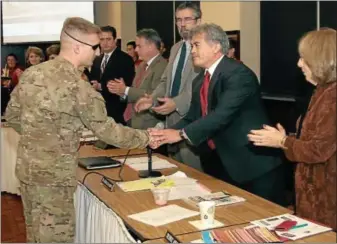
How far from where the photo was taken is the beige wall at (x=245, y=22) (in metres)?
5.88

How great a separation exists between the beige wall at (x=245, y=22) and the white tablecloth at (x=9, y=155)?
2.71 meters

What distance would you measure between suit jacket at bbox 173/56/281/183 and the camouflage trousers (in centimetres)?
78

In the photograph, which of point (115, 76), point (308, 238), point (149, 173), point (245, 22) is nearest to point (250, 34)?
point (245, 22)

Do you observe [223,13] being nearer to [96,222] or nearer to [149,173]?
[149,173]

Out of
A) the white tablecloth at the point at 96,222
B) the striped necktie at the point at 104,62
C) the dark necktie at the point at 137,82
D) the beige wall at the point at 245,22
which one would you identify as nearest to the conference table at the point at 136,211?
the white tablecloth at the point at 96,222

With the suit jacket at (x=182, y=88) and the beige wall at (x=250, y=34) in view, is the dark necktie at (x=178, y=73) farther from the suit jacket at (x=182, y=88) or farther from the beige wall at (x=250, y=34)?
the beige wall at (x=250, y=34)

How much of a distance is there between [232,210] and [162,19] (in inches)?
248

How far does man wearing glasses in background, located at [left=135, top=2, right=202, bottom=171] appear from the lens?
329cm

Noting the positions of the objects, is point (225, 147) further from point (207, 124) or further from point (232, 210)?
point (232, 210)

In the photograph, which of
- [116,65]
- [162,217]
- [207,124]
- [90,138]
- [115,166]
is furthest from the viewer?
[116,65]

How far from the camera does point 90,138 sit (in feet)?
13.0

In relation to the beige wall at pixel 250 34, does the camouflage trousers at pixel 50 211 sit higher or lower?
Result: lower

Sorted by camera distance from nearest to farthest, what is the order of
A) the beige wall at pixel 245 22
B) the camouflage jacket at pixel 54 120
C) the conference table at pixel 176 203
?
the conference table at pixel 176 203 → the camouflage jacket at pixel 54 120 → the beige wall at pixel 245 22

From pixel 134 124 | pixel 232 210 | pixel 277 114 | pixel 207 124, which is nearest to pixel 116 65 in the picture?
pixel 134 124
